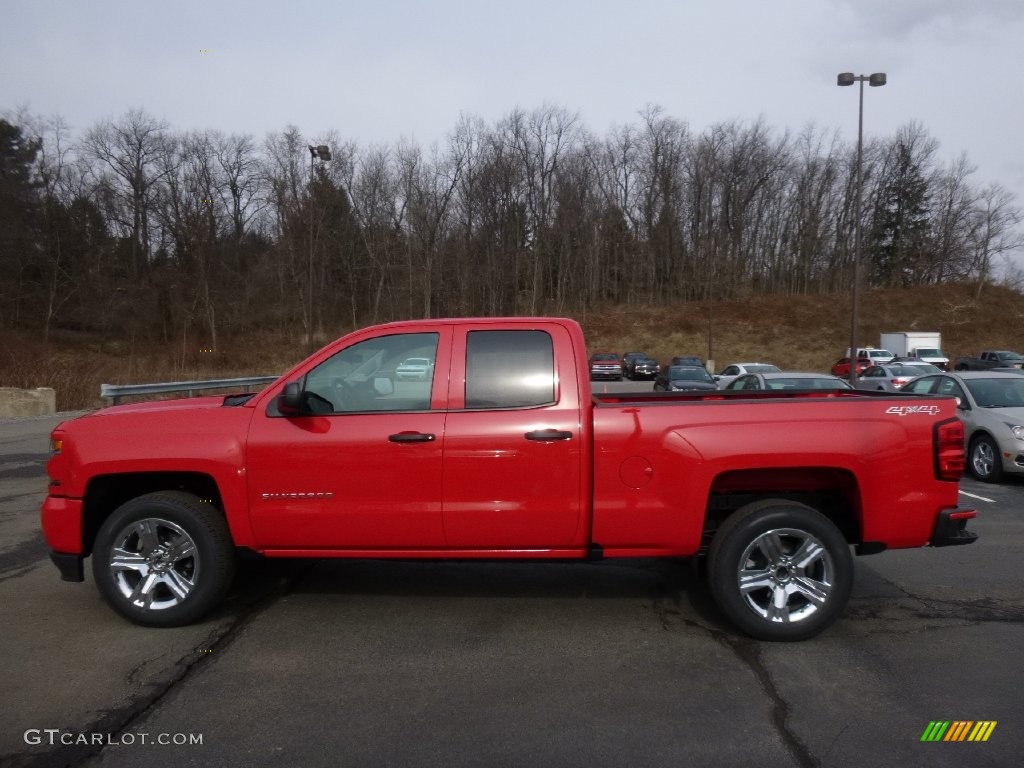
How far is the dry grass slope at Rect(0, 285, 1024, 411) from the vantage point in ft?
178

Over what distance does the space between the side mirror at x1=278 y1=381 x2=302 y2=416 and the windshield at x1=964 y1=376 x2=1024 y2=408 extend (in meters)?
10.4

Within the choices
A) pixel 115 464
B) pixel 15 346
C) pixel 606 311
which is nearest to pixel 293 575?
pixel 115 464

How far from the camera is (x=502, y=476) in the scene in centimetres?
439

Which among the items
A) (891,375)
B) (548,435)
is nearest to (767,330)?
(891,375)

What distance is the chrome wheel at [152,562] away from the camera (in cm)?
460

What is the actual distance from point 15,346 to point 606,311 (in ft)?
166

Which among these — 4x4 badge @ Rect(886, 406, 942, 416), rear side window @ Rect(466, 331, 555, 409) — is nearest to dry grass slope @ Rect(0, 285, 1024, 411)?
rear side window @ Rect(466, 331, 555, 409)

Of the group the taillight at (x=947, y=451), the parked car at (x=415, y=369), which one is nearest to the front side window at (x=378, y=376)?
the parked car at (x=415, y=369)

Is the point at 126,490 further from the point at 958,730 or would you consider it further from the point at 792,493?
the point at 958,730

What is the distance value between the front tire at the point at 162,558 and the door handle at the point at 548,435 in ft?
6.69

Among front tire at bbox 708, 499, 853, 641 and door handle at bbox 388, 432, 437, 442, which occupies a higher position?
door handle at bbox 388, 432, 437, 442

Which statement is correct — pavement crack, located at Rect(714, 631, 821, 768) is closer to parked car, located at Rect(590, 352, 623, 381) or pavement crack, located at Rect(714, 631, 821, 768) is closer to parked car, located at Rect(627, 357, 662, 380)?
parked car, located at Rect(590, 352, 623, 381)

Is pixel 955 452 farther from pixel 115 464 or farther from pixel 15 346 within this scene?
pixel 15 346

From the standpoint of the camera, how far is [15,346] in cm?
2562
